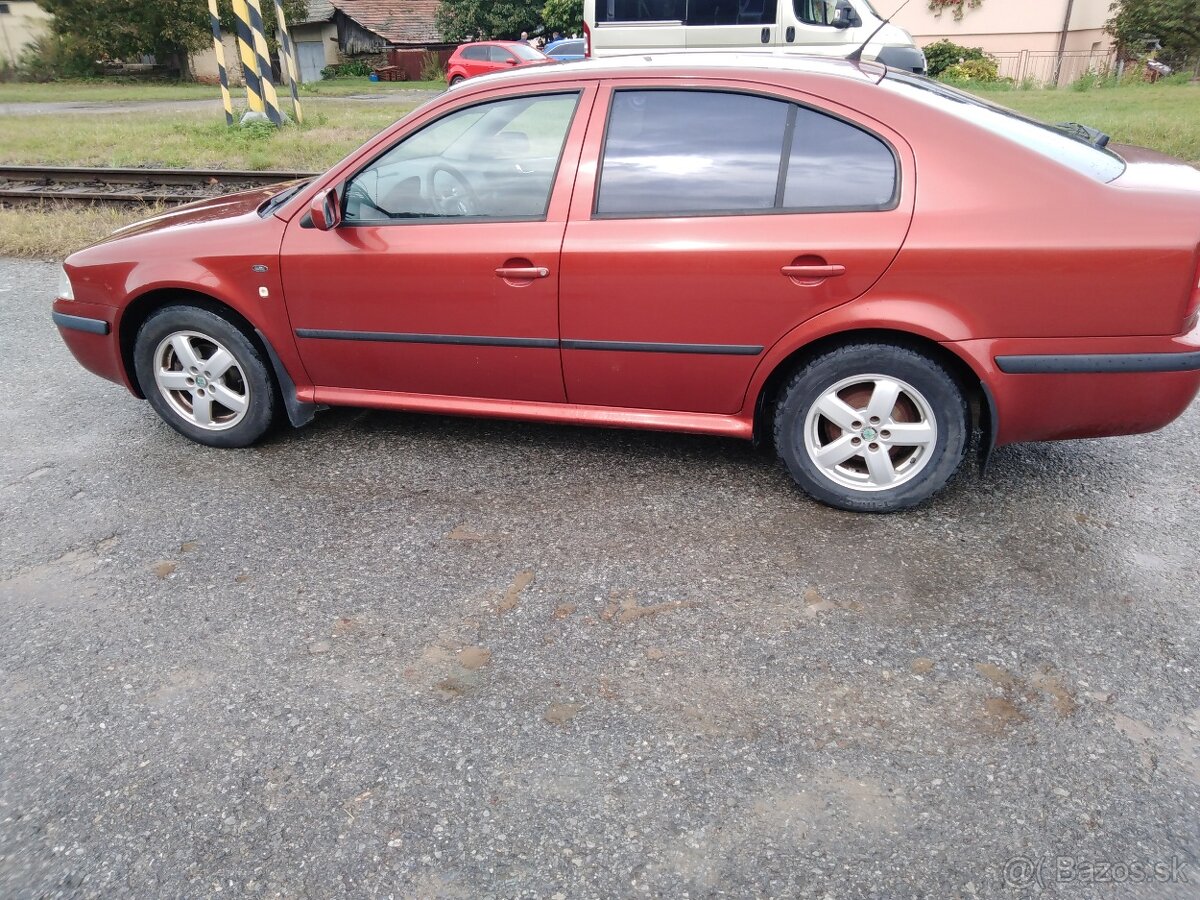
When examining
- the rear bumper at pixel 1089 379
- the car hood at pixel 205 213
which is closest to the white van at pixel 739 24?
the car hood at pixel 205 213

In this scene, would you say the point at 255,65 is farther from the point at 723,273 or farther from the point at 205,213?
the point at 723,273

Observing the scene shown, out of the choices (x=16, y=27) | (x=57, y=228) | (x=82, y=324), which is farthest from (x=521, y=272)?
(x=16, y=27)

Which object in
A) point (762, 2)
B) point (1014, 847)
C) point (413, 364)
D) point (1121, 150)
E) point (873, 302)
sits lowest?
point (1014, 847)

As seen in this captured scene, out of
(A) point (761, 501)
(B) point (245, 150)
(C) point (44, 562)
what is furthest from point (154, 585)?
(B) point (245, 150)

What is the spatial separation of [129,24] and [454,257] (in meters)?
37.5

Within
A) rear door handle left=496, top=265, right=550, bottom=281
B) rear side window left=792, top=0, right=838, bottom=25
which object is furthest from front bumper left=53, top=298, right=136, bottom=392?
rear side window left=792, top=0, right=838, bottom=25

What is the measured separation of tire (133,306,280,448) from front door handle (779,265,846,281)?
235 centimetres

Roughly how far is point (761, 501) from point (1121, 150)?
2.12m

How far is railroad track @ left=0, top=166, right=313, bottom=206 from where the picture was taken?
31.5ft

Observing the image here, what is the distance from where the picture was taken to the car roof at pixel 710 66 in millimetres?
3451

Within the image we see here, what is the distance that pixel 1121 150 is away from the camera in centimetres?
379

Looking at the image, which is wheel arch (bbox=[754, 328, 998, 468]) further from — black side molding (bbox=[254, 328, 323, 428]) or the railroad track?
the railroad track

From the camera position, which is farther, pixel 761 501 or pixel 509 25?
pixel 509 25

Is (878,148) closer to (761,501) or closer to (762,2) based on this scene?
(761,501)
